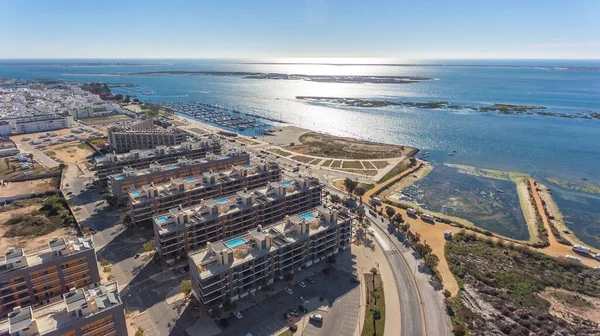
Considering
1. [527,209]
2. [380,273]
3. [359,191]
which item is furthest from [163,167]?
[527,209]

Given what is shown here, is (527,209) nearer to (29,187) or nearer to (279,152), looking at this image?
(279,152)

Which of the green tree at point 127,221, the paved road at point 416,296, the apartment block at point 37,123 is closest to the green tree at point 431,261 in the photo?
the paved road at point 416,296

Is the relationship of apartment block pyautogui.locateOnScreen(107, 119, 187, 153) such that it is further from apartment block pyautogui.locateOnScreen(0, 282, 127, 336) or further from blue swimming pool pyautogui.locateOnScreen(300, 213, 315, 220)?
apartment block pyautogui.locateOnScreen(0, 282, 127, 336)

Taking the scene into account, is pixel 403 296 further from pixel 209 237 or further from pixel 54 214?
pixel 54 214

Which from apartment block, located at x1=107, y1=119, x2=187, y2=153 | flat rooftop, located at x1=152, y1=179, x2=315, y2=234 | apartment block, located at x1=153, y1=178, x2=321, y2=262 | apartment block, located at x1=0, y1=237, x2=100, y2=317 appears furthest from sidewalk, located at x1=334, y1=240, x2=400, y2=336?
apartment block, located at x1=107, y1=119, x2=187, y2=153

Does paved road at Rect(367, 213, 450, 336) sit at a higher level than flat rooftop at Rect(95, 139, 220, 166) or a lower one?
lower

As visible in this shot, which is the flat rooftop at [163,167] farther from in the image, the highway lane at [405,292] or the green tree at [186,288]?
the highway lane at [405,292]
